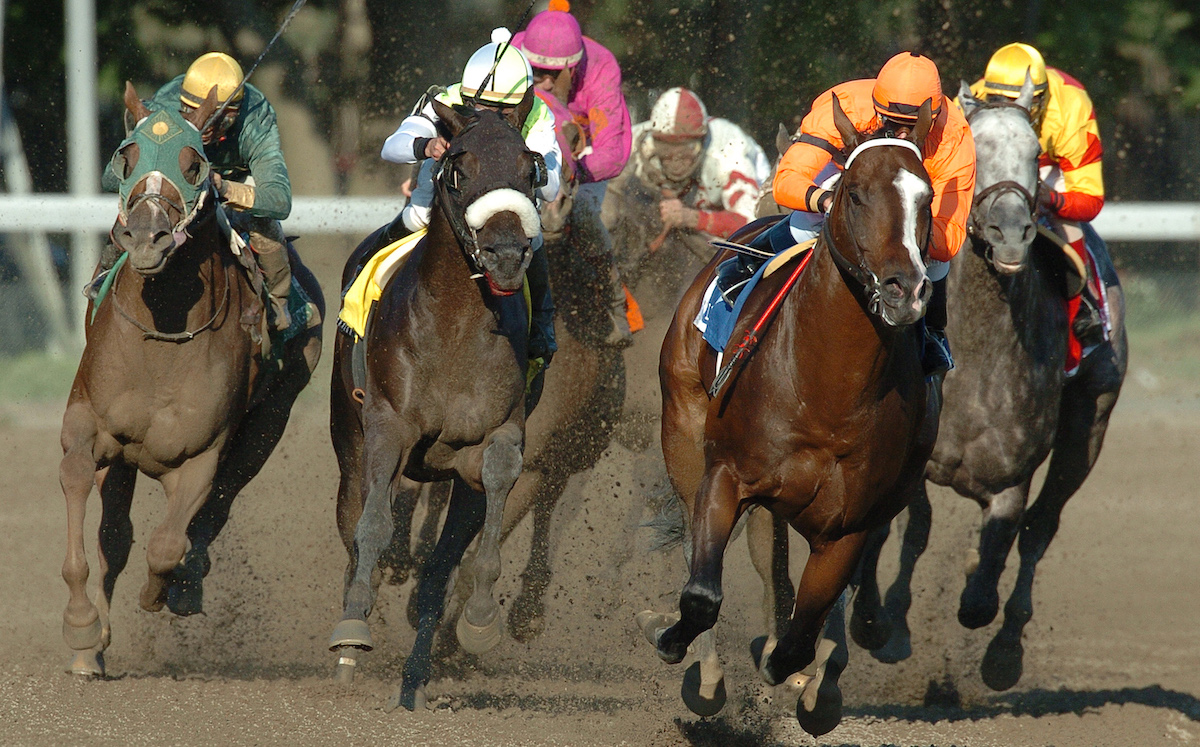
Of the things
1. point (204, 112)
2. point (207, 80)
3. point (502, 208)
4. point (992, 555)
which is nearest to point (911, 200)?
point (502, 208)

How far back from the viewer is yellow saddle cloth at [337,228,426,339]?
19.3ft

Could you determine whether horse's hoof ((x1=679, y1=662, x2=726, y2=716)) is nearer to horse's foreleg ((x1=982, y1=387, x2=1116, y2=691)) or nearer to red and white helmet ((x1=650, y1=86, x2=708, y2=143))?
horse's foreleg ((x1=982, y1=387, x2=1116, y2=691))

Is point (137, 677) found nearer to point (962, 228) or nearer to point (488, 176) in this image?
point (488, 176)

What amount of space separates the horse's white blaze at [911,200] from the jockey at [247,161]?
9.41 feet

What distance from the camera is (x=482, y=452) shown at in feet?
18.2

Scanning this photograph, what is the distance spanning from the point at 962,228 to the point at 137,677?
153 inches

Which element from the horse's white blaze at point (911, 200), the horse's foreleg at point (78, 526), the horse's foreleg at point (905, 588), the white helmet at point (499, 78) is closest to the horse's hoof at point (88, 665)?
the horse's foreleg at point (78, 526)

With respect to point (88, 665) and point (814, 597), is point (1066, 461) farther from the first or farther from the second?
point (88, 665)

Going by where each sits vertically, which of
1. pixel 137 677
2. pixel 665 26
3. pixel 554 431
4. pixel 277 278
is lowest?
pixel 137 677

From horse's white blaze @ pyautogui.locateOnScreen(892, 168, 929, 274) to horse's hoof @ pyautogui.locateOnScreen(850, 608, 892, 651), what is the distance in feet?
8.61

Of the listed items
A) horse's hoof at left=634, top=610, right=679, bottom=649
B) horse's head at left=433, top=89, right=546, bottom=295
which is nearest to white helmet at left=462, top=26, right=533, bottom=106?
horse's head at left=433, top=89, right=546, bottom=295

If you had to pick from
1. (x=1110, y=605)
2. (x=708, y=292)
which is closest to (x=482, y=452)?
(x=708, y=292)

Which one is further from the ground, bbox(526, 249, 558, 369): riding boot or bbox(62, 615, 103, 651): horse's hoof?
bbox(526, 249, 558, 369): riding boot

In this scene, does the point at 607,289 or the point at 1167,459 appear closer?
the point at 607,289
